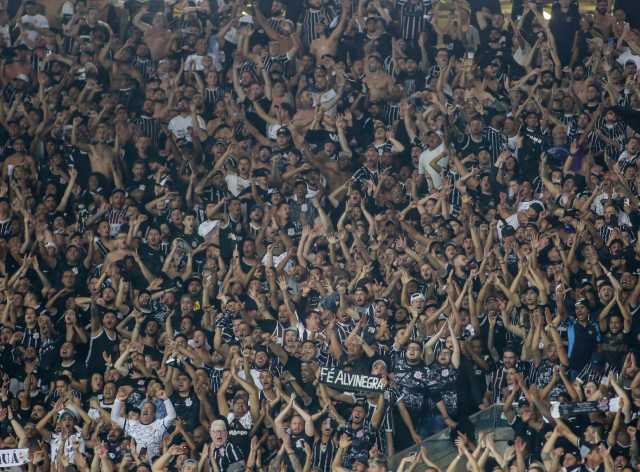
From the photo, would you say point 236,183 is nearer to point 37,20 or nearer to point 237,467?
point 237,467

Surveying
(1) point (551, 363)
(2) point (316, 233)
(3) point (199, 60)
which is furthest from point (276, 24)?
(1) point (551, 363)

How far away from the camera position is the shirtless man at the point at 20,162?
14.0 m

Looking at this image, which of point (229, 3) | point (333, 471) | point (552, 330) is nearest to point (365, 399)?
point (333, 471)

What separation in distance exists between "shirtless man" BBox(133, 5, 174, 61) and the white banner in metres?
5.52

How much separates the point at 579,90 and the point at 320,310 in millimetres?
4378

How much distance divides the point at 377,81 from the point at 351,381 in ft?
13.8

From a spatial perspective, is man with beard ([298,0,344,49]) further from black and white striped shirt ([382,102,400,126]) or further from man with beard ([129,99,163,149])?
man with beard ([129,99,163,149])

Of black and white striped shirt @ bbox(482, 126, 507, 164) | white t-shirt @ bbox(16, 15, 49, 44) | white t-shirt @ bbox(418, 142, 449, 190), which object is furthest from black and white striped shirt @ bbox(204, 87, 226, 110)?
black and white striped shirt @ bbox(482, 126, 507, 164)

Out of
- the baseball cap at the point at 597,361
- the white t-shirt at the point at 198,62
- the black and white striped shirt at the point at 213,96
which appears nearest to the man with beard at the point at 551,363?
the baseball cap at the point at 597,361

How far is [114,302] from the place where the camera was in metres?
12.9

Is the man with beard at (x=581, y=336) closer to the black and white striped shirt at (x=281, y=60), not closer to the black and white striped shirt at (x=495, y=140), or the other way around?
the black and white striped shirt at (x=495, y=140)

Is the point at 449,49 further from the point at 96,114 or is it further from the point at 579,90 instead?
the point at 96,114

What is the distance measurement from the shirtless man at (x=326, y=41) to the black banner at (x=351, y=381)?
448 cm

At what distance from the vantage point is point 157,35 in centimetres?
1486
